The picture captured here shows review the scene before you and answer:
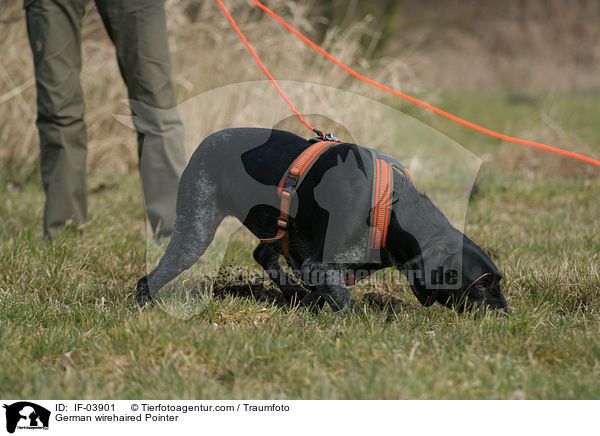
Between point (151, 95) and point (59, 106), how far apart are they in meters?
0.63

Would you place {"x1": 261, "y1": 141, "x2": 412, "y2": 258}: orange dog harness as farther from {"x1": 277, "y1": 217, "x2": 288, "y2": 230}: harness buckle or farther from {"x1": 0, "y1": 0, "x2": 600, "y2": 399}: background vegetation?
{"x1": 0, "y1": 0, "x2": 600, "y2": 399}: background vegetation

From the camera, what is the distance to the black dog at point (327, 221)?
2.57 metres

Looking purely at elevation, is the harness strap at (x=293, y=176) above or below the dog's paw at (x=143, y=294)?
above

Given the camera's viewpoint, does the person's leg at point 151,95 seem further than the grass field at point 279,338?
Yes

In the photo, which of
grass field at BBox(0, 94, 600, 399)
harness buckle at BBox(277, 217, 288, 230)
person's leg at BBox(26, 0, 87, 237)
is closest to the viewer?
grass field at BBox(0, 94, 600, 399)

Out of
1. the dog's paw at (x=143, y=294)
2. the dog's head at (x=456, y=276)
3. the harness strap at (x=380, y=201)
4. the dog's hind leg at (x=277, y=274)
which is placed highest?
the harness strap at (x=380, y=201)

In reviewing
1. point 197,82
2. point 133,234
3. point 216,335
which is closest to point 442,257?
point 216,335

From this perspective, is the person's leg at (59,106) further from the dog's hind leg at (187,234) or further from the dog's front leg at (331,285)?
the dog's front leg at (331,285)

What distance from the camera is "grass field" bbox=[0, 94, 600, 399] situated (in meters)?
2.14

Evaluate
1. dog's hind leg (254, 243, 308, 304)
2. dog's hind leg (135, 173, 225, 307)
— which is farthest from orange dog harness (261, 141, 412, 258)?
dog's hind leg (254, 243, 308, 304)

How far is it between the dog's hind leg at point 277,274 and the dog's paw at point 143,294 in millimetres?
668

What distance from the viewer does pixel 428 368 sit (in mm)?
2211
